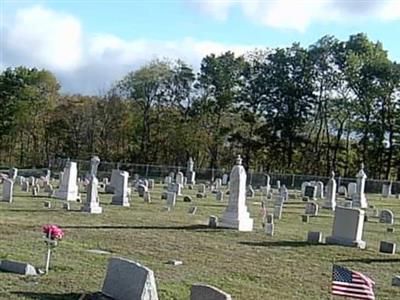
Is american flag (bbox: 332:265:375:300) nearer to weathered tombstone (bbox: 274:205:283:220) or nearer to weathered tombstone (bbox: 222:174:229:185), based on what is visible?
weathered tombstone (bbox: 274:205:283:220)

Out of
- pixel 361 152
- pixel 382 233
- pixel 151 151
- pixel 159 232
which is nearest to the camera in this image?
pixel 159 232

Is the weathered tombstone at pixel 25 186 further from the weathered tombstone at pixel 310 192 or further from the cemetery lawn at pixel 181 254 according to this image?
the weathered tombstone at pixel 310 192

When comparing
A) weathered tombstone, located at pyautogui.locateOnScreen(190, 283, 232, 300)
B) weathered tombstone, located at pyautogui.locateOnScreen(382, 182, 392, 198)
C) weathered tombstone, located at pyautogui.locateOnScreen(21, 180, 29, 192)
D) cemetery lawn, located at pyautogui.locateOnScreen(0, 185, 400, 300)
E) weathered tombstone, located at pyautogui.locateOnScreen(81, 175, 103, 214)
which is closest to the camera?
weathered tombstone, located at pyautogui.locateOnScreen(190, 283, 232, 300)

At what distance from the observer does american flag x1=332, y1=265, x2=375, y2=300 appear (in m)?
8.85

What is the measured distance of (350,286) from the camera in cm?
891

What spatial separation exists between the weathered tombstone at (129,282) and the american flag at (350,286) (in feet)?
7.57

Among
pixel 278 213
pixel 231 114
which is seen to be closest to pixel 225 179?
pixel 231 114

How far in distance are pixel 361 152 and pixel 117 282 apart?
62.7 metres

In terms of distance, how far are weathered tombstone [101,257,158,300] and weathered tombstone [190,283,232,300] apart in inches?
29.0

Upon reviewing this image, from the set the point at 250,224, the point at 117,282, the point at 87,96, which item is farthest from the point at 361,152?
the point at 117,282

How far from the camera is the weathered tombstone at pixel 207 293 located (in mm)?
8023

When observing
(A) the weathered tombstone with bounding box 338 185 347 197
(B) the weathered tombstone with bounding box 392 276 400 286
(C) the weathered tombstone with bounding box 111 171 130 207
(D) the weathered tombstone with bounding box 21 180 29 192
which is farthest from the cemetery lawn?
(A) the weathered tombstone with bounding box 338 185 347 197

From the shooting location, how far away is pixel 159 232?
18.1 meters

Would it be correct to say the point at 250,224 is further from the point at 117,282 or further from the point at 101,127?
the point at 101,127
